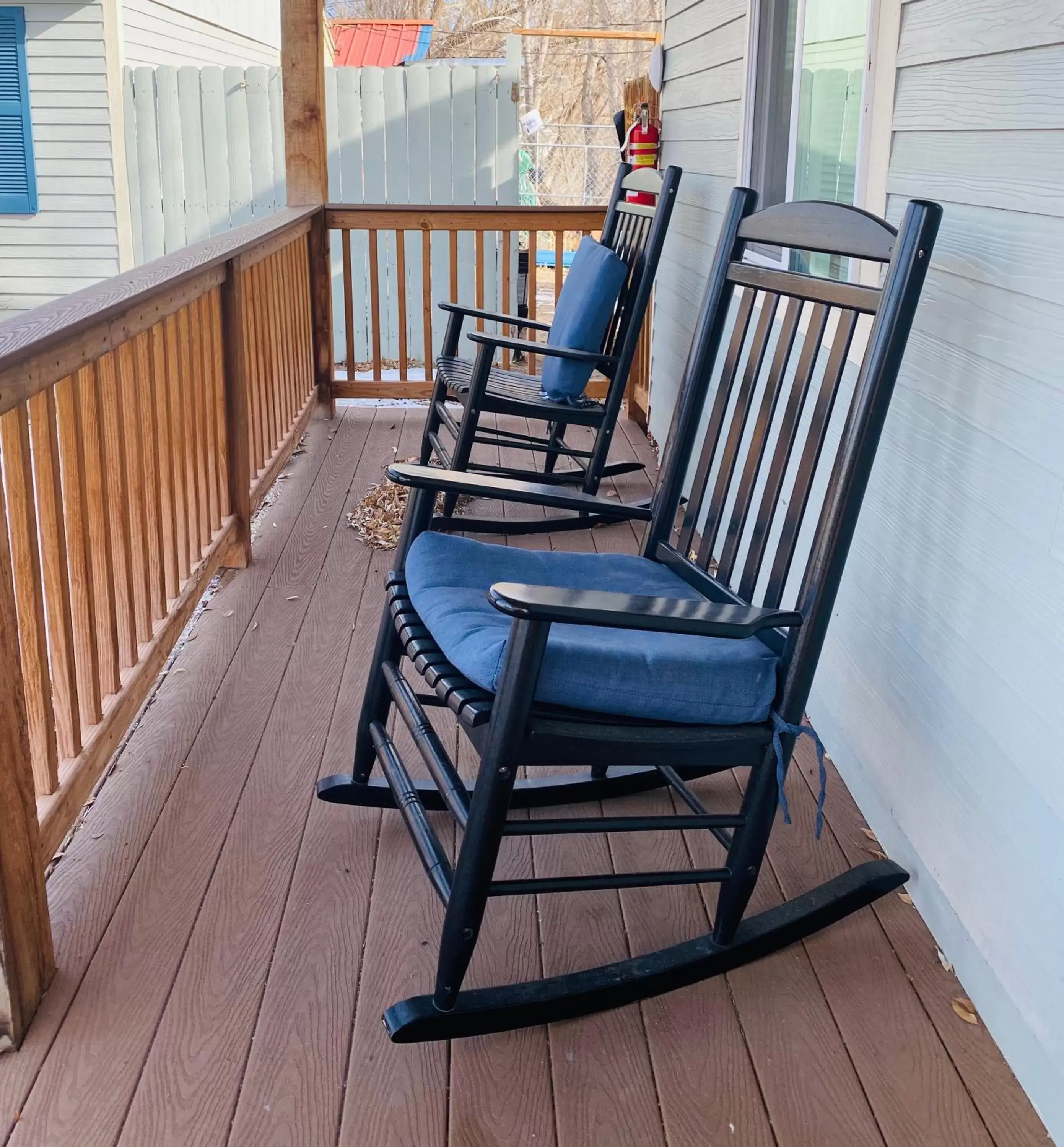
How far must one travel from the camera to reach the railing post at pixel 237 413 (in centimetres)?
314

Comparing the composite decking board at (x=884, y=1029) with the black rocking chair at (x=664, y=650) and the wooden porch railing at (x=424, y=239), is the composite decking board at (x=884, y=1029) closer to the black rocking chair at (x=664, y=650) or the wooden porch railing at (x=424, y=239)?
the black rocking chair at (x=664, y=650)

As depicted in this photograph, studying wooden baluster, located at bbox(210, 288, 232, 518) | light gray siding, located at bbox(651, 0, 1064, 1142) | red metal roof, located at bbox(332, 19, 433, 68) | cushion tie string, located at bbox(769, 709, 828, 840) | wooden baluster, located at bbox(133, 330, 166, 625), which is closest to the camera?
light gray siding, located at bbox(651, 0, 1064, 1142)

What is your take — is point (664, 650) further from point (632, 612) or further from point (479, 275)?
point (479, 275)

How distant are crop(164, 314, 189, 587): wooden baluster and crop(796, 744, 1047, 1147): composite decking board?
5.16ft

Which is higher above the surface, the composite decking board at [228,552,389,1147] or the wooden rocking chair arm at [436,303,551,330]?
the wooden rocking chair arm at [436,303,551,330]

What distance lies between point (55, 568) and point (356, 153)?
18.2ft

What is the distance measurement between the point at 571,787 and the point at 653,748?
0.60 meters

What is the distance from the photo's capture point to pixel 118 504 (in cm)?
226

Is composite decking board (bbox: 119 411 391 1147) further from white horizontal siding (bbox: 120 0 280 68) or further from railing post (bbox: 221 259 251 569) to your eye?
white horizontal siding (bbox: 120 0 280 68)

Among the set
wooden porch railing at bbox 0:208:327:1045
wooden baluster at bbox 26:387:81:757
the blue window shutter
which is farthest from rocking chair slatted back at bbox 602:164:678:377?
the blue window shutter

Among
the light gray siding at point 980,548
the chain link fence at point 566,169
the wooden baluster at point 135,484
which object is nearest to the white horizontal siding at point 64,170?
the chain link fence at point 566,169

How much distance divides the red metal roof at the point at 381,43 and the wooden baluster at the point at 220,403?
9132mm

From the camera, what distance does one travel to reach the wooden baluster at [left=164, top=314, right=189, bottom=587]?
264 cm

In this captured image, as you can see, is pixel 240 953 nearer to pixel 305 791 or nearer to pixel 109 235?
pixel 305 791
